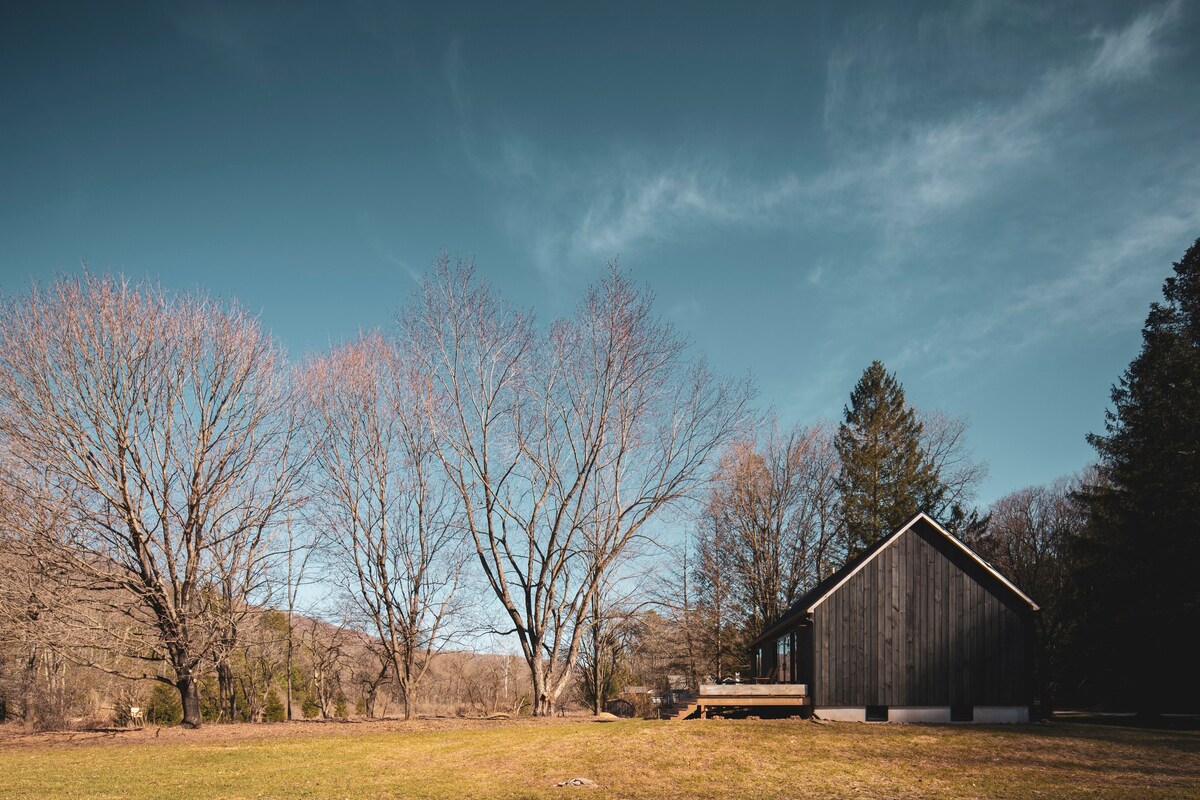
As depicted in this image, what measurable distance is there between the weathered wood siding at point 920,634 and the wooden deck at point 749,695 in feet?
2.16

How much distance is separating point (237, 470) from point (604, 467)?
1197 cm

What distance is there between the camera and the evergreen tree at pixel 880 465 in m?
35.4

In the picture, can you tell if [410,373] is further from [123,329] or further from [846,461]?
[846,461]

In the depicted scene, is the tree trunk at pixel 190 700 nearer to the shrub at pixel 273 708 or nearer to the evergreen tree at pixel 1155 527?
the shrub at pixel 273 708

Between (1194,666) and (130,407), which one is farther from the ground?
(130,407)

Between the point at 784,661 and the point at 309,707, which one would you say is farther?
the point at 309,707

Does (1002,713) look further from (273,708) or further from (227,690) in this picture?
(273,708)

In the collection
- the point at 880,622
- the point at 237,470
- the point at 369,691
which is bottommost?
the point at 369,691

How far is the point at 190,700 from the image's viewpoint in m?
21.6

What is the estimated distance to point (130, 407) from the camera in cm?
2128

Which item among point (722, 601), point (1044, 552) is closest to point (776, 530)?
point (722, 601)

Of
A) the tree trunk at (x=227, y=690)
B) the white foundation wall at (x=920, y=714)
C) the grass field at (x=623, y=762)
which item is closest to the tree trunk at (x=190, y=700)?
the grass field at (x=623, y=762)

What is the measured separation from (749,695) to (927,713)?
5.25 m

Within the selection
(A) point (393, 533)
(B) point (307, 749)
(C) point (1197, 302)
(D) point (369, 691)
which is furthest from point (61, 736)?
(C) point (1197, 302)
